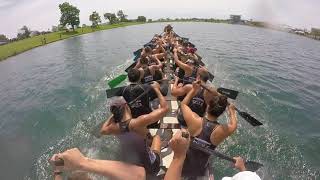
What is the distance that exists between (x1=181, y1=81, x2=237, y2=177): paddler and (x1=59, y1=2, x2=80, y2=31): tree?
8496 cm

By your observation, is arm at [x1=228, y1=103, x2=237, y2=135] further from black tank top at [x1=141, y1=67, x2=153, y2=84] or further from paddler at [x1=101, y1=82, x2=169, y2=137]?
black tank top at [x1=141, y1=67, x2=153, y2=84]

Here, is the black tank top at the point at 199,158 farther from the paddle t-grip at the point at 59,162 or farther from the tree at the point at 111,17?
the tree at the point at 111,17

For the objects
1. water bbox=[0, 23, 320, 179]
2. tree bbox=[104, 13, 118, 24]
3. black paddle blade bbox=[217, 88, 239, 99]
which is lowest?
water bbox=[0, 23, 320, 179]

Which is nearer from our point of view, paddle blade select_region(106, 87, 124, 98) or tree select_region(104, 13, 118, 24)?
paddle blade select_region(106, 87, 124, 98)

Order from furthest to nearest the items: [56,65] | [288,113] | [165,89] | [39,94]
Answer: [56,65]
[39,94]
[288,113]
[165,89]

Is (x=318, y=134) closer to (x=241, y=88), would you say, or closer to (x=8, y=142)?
(x=241, y=88)

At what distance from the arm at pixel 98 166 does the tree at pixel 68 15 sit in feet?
285

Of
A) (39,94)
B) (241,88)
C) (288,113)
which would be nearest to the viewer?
(288,113)

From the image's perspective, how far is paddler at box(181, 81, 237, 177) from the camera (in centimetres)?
523

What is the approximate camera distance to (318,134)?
1070cm

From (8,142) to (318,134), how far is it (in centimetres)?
1122

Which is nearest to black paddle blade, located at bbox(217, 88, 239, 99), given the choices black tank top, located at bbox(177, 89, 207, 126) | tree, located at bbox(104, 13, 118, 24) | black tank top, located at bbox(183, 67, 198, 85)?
black tank top, located at bbox(177, 89, 207, 126)

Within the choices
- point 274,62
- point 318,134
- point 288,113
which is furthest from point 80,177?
point 274,62

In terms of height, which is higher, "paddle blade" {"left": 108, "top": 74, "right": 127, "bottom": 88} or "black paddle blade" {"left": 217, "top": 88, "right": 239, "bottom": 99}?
"paddle blade" {"left": 108, "top": 74, "right": 127, "bottom": 88}
